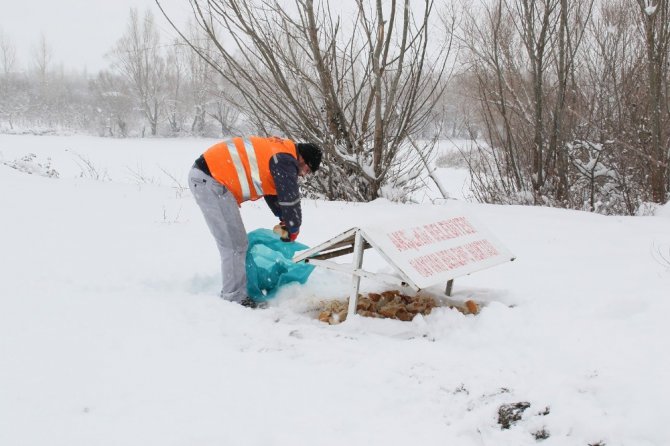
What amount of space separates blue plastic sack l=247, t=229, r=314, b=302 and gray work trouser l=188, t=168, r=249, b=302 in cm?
17

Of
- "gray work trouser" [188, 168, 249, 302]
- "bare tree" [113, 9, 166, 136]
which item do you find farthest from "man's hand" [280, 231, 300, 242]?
"bare tree" [113, 9, 166, 136]

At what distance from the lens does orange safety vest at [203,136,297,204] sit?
4.06 meters

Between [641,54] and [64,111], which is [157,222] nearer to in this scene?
[641,54]

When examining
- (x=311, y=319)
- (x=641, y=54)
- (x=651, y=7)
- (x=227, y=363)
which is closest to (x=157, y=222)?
(x=311, y=319)

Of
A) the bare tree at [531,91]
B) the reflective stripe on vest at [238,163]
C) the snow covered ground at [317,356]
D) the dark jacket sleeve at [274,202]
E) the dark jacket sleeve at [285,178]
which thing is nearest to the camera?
the snow covered ground at [317,356]

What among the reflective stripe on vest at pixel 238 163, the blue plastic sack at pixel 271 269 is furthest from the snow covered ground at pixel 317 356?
the reflective stripe on vest at pixel 238 163

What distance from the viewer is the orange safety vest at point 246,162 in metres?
4.06

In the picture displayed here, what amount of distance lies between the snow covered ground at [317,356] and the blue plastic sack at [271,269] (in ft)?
0.48

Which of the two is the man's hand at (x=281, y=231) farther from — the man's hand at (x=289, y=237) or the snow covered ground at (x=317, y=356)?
the snow covered ground at (x=317, y=356)

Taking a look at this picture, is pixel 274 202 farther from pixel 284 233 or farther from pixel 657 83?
pixel 657 83

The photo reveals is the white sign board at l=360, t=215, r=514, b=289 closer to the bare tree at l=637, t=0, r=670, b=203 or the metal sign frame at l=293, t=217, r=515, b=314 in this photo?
the metal sign frame at l=293, t=217, r=515, b=314

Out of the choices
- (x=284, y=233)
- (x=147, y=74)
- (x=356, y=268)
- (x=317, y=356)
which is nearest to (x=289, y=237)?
(x=284, y=233)

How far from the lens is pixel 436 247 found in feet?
12.3

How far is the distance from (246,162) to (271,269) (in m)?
0.90
